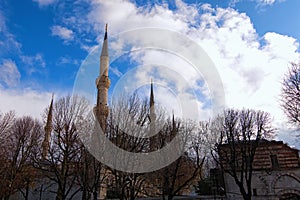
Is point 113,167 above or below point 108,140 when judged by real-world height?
below

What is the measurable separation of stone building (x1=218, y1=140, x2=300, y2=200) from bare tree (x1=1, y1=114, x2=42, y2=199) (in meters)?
17.3

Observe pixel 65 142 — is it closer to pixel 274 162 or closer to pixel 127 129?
pixel 127 129

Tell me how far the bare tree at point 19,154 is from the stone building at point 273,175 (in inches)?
679

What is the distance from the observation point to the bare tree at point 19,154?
843 inches

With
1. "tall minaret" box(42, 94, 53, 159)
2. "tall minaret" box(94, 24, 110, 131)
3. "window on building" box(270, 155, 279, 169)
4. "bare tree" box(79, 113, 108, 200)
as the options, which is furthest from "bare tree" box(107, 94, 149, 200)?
"window on building" box(270, 155, 279, 169)

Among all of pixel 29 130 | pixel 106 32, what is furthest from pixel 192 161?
pixel 106 32

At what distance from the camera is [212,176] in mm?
27656

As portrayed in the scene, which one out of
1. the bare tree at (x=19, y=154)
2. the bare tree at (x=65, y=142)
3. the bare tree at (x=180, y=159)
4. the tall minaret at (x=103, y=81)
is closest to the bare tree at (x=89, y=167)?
the bare tree at (x=65, y=142)

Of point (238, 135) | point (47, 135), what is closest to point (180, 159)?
point (238, 135)

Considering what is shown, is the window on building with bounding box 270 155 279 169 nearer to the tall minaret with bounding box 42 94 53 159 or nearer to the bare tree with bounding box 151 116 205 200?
the bare tree with bounding box 151 116 205 200

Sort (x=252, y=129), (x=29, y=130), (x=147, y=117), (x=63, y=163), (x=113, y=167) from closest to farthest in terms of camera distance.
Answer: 1. (x=113, y=167)
2. (x=147, y=117)
3. (x=63, y=163)
4. (x=252, y=129)
5. (x=29, y=130)

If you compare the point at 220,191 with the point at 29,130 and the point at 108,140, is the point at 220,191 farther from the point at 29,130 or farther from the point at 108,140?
the point at 29,130

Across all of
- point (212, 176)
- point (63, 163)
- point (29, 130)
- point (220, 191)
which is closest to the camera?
point (63, 163)

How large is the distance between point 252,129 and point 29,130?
1922 cm
